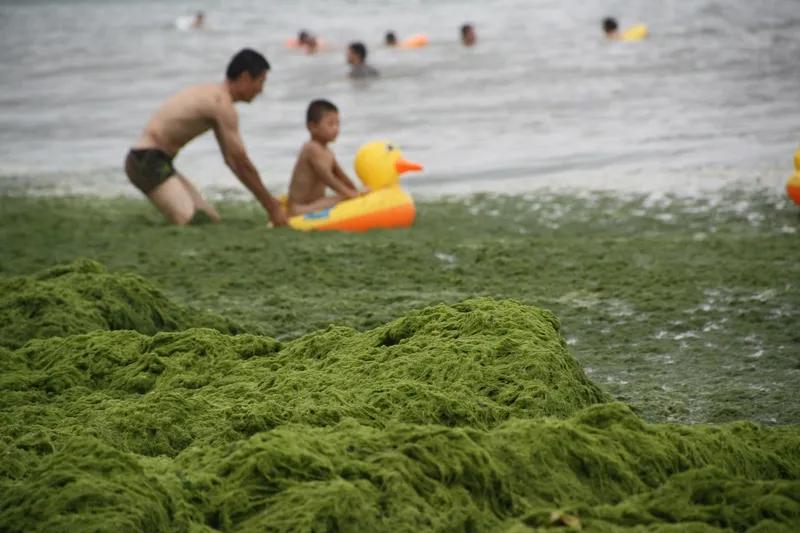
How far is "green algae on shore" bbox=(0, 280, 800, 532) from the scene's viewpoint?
2752 millimetres

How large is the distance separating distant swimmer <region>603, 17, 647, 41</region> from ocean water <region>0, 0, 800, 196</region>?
30 cm

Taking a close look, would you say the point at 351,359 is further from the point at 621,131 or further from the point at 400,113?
the point at 400,113

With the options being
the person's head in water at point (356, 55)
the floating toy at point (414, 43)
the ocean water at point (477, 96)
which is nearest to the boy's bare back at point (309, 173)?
the ocean water at point (477, 96)

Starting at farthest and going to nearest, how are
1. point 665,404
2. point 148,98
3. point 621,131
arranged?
point 148,98 < point 621,131 < point 665,404

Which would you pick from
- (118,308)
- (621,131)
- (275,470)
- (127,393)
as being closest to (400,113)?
(621,131)

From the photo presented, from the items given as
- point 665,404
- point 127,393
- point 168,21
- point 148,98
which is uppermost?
point 168,21

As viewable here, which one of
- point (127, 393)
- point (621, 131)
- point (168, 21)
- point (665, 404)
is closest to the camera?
point (127, 393)

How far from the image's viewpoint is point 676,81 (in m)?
15.6

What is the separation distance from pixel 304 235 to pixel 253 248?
0.54 meters

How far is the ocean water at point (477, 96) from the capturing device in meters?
10.8

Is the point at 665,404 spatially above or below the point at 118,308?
below

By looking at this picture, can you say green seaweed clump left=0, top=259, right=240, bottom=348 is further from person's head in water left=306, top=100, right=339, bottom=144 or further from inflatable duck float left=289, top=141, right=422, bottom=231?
person's head in water left=306, top=100, right=339, bottom=144

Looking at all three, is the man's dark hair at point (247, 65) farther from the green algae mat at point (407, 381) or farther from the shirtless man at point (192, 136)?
the green algae mat at point (407, 381)

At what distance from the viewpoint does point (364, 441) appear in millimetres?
3045
